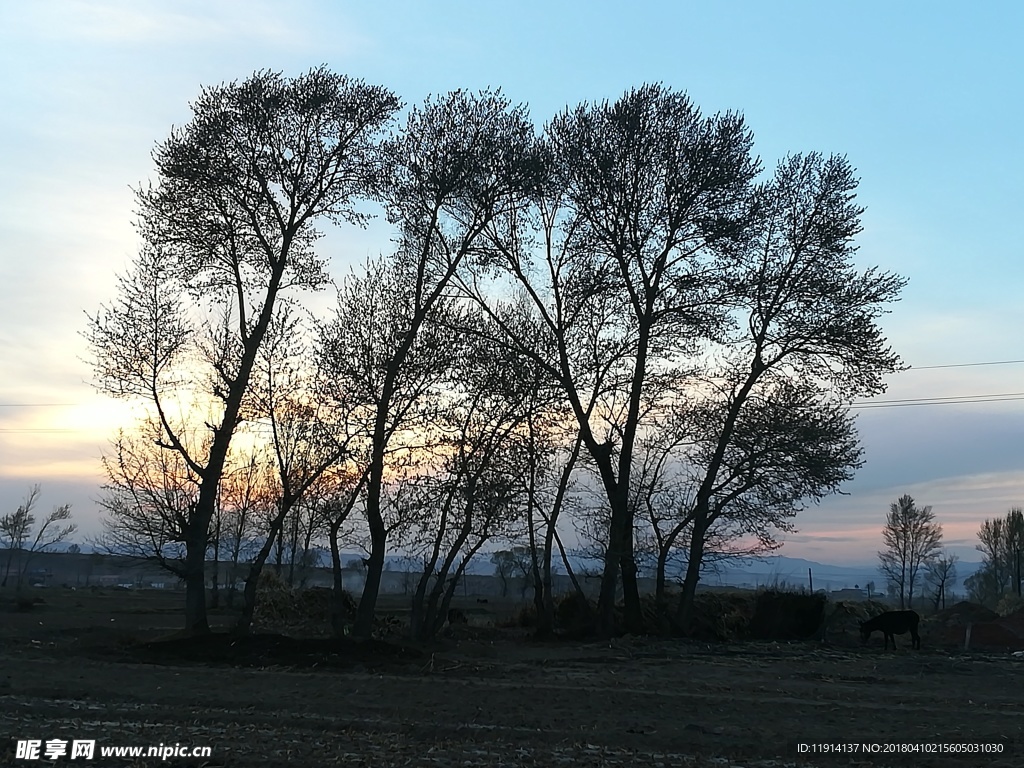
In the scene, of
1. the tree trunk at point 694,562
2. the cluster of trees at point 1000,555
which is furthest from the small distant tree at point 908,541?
the tree trunk at point 694,562

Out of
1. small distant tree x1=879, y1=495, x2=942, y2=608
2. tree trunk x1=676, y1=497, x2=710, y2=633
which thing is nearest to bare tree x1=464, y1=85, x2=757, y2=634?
tree trunk x1=676, y1=497, x2=710, y2=633

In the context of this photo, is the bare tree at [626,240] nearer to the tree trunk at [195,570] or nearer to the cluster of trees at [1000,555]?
the tree trunk at [195,570]

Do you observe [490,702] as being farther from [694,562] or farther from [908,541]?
[908,541]

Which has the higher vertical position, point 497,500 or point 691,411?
point 691,411

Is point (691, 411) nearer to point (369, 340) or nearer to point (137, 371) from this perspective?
point (369, 340)

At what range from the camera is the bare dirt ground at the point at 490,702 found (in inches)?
387

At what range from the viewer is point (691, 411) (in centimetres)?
2956

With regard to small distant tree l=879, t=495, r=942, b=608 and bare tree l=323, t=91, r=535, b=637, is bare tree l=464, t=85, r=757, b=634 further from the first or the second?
small distant tree l=879, t=495, r=942, b=608

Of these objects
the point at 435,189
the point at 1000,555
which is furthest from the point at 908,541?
the point at 435,189

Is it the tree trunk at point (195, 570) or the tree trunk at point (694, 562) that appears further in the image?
the tree trunk at point (694, 562)

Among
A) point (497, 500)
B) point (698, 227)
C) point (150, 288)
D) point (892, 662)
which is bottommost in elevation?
point (892, 662)

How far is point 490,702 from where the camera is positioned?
44.2ft

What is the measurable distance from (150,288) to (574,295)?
1210 centimetres

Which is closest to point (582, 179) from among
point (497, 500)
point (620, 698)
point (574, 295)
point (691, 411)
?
point (574, 295)
